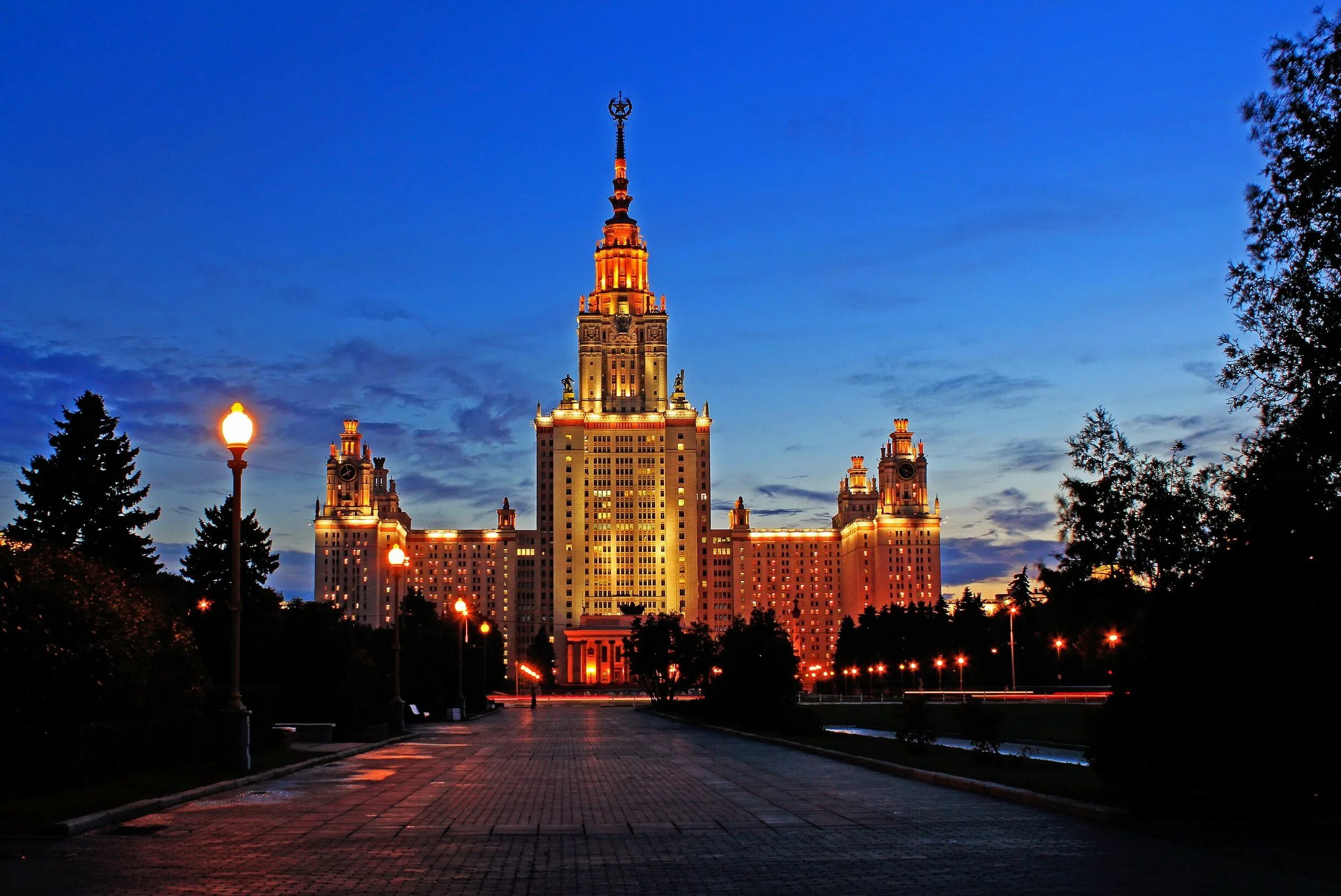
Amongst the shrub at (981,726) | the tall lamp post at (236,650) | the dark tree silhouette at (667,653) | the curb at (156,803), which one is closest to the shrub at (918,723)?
the shrub at (981,726)

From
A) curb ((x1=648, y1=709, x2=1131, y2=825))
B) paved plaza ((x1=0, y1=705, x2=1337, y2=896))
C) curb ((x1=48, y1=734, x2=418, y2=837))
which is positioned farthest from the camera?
curb ((x1=648, y1=709, x2=1131, y2=825))

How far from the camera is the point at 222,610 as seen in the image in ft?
197

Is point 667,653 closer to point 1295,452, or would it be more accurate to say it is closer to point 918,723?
point 918,723

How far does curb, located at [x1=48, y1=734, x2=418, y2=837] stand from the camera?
15.8m

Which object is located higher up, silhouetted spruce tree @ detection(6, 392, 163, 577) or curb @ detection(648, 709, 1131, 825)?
silhouetted spruce tree @ detection(6, 392, 163, 577)

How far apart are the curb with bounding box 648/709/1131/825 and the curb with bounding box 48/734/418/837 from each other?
448 inches

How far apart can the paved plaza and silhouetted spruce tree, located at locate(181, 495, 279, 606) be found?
6746 cm

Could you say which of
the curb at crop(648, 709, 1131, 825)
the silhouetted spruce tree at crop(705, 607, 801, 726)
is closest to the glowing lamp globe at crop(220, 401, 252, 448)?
the curb at crop(648, 709, 1131, 825)

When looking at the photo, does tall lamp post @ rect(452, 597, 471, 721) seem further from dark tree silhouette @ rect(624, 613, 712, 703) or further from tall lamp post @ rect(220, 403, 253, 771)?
tall lamp post @ rect(220, 403, 253, 771)

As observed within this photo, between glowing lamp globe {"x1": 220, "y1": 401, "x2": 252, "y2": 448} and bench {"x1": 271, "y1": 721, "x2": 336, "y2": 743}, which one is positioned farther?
bench {"x1": 271, "y1": 721, "x2": 336, "y2": 743}

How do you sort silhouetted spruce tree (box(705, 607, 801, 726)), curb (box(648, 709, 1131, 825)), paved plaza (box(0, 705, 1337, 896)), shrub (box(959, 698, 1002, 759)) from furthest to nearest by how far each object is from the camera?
1. silhouetted spruce tree (box(705, 607, 801, 726))
2. shrub (box(959, 698, 1002, 759))
3. curb (box(648, 709, 1131, 825))
4. paved plaza (box(0, 705, 1337, 896))

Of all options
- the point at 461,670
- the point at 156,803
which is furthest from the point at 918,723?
the point at 461,670

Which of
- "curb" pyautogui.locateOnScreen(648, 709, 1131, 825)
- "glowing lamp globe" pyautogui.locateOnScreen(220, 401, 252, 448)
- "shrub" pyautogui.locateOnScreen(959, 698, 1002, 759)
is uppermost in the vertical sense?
"glowing lamp globe" pyautogui.locateOnScreen(220, 401, 252, 448)

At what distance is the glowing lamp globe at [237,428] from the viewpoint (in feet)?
80.9
